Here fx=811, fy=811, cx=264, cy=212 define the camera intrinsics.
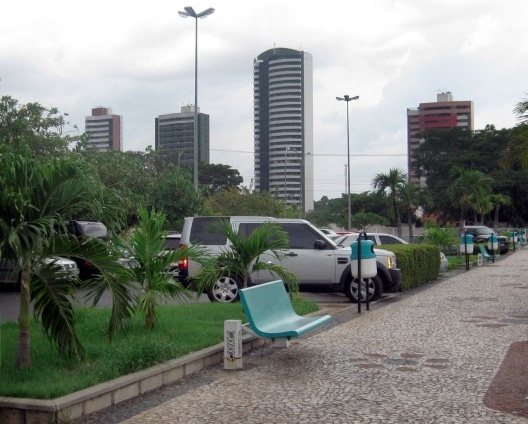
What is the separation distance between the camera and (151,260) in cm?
984

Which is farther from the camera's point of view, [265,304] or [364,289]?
[364,289]

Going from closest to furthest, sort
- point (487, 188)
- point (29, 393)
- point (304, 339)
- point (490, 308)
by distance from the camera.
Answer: point (29, 393), point (304, 339), point (490, 308), point (487, 188)

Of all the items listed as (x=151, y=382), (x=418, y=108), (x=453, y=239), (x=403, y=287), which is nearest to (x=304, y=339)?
(x=151, y=382)

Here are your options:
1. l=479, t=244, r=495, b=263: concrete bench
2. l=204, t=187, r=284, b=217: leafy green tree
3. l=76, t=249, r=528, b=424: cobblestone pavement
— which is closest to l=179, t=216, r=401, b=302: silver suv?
l=76, t=249, r=528, b=424: cobblestone pavement

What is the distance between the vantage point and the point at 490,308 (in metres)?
15.0

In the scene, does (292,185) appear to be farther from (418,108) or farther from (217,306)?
(217,306)

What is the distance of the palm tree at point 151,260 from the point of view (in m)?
9.77

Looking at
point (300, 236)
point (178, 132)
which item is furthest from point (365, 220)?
point (300, 236)

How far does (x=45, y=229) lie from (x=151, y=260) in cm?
280

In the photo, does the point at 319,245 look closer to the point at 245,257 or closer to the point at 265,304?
the point at 245,257

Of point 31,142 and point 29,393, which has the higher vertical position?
point 31,142

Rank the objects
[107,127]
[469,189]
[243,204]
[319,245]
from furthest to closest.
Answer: [107,127], [243,204], [469,189], [319,245]

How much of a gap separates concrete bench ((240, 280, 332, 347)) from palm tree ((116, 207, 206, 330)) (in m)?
1.06

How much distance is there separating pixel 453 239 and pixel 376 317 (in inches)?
972
